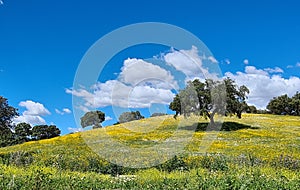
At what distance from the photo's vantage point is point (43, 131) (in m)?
75.2

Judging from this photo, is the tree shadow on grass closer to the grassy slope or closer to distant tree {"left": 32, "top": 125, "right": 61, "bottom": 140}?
the grassy slope

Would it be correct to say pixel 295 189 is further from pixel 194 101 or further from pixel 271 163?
pixel 194 101

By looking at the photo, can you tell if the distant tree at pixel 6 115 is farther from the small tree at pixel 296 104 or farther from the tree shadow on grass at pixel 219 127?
the small tree at pixel 296 104

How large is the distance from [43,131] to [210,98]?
139 feet

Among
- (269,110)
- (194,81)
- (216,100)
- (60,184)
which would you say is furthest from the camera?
(269,110)

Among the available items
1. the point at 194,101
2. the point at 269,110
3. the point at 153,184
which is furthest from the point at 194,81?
the point at 269,110

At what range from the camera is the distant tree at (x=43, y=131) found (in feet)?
240

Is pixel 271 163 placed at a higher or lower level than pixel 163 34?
lower

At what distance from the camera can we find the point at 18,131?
7025cm

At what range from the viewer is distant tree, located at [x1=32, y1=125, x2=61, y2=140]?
7319 cm

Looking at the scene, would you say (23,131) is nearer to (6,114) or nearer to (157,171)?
(6,114)

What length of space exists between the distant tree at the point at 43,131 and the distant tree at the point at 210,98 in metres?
36.3

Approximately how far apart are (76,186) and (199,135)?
29350mm

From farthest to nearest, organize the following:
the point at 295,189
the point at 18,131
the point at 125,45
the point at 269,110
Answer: the point at 269,110 → the point at 18,131 → the point at 125,45 → the point at 295,189
